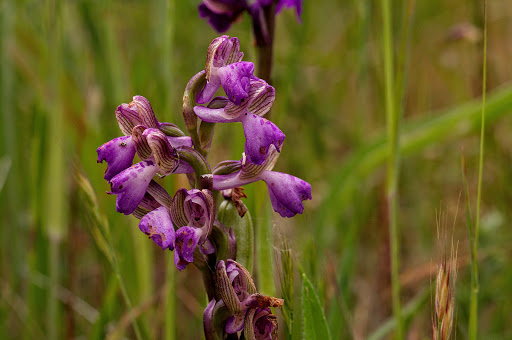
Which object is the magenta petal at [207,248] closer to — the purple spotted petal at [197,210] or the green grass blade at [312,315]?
the purple spotted petal at [197,210]

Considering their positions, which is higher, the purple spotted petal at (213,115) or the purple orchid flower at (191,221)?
the purple spotted petal at (213,115)

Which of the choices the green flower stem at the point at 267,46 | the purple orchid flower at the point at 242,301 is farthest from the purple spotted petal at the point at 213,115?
the green flower stem at the point at 267,46

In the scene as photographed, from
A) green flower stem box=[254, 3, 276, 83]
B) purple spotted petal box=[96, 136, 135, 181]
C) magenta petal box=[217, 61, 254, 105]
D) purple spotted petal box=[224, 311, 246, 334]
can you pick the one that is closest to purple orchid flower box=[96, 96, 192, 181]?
purple spotted petal box=[96, 136, 135, 181]

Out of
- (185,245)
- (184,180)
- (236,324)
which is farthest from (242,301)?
(184,180)

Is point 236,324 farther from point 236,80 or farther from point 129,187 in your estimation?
point 236,80

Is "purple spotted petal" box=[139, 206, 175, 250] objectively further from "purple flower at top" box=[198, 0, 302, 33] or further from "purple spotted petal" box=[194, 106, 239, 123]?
"purple flower at top" box=[198, 0, 302, 33]

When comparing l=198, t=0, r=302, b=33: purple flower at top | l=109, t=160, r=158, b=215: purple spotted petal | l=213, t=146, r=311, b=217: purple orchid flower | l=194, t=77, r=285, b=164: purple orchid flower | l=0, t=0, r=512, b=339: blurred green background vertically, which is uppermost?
l=198, t=0, r=302, b=33: purple flower at top

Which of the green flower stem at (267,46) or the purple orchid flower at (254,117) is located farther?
the green flower stem at (267,46)

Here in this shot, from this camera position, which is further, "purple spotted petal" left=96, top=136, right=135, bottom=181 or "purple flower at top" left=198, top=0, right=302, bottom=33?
"purple flower at top" left=198, top=0, right=302, bottom=33
